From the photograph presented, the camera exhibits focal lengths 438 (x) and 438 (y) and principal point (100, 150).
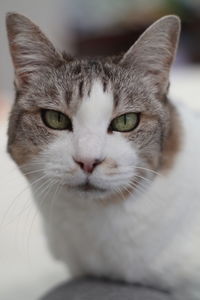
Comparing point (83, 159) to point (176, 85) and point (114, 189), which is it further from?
point (176, 85)

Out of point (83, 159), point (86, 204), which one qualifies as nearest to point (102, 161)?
point (83, 159)

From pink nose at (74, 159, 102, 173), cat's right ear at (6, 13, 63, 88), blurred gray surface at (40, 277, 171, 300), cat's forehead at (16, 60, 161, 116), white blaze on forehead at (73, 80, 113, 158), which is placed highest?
cat's right ear at (6, 13, 63, 88)

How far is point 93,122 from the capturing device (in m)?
0.60

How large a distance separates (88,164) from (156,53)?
208 millimetres

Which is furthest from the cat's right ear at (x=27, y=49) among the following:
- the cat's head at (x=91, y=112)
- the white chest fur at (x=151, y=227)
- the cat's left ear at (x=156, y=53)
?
the white chest fur at (x=151, y=227)

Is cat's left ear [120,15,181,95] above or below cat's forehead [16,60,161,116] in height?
above

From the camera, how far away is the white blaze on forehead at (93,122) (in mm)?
583

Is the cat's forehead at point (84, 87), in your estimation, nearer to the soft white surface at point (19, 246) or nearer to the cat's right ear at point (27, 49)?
the cat's right ear at point (27, 49)

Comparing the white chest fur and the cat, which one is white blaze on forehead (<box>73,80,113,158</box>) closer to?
the cat

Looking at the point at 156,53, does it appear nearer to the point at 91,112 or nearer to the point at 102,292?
the point at 91,112

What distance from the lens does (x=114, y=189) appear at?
637 millimetres

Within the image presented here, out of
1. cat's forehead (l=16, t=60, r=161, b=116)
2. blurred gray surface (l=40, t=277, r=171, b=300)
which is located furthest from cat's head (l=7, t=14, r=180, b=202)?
blurred gray surface (l=40, t=277, r=171, b=300)

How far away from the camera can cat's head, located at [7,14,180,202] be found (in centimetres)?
60

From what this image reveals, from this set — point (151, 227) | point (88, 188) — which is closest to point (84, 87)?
point (88, 188)
